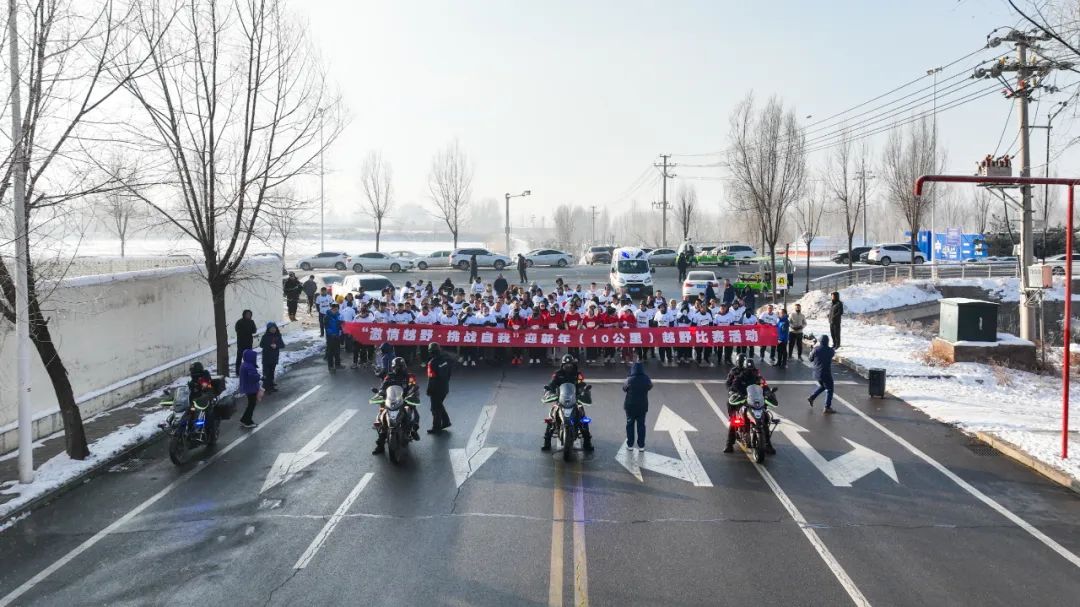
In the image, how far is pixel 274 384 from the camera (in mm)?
17969

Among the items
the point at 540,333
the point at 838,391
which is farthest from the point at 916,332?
the point at 540,333

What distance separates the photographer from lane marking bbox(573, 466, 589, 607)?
23.8 feet

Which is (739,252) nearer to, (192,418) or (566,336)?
(566,336)

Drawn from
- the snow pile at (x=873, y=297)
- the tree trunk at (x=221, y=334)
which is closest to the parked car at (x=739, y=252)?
the snow pile at (x=873, y=297)

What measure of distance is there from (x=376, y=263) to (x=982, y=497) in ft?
152

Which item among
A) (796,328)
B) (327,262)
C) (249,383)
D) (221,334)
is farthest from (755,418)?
(327,262)

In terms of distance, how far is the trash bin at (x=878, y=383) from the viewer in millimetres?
16531

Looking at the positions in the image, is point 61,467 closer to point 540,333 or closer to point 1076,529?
point 540,333

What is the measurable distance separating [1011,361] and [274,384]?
61.6 ft

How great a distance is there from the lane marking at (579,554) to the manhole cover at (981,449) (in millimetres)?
6765

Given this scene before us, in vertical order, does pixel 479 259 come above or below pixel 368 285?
above

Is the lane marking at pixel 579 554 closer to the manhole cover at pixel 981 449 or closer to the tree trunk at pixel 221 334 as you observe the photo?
the manhole cover at pixel 981 449

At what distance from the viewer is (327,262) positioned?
53906 millimetres

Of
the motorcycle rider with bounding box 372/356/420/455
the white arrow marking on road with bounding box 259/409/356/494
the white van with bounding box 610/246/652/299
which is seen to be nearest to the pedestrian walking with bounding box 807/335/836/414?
the motorcycle rider with bounding box 372/356/420/455
